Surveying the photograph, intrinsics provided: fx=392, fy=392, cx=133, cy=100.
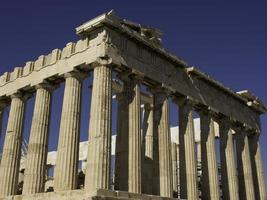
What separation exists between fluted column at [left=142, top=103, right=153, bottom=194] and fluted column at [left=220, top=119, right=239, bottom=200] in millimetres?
6103

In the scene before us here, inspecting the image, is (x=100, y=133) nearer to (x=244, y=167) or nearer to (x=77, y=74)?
(x=77, y=74)

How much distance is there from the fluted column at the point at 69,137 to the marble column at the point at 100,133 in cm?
221

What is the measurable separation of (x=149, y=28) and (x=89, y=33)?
472 centimetres

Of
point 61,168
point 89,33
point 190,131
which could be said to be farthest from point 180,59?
point 61,168

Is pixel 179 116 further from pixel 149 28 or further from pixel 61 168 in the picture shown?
pixel 61 168

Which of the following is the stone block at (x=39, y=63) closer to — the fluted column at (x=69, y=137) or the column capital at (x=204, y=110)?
the fluted column at (x=69, y=137)

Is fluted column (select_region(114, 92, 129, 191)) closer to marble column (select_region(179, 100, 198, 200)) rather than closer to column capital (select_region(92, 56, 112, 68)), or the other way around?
column capital (select_region(92, 56, 112, 68))

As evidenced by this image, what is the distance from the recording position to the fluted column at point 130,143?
898 inches

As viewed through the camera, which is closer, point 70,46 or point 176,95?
point 70,46

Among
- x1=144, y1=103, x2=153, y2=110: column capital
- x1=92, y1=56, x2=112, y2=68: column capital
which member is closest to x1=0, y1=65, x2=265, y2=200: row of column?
x1=92, y1=56, x2=112, y2=68: column capital

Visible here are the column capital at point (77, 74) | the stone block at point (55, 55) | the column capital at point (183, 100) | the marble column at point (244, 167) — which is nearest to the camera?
the column capital at point (77, 74)

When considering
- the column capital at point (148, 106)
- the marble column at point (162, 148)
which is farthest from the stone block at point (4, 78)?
the marble column at point (162, 148)

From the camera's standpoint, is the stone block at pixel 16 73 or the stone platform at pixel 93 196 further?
the stone block at pixel 16 73

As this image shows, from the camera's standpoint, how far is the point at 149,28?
89.8 ft
